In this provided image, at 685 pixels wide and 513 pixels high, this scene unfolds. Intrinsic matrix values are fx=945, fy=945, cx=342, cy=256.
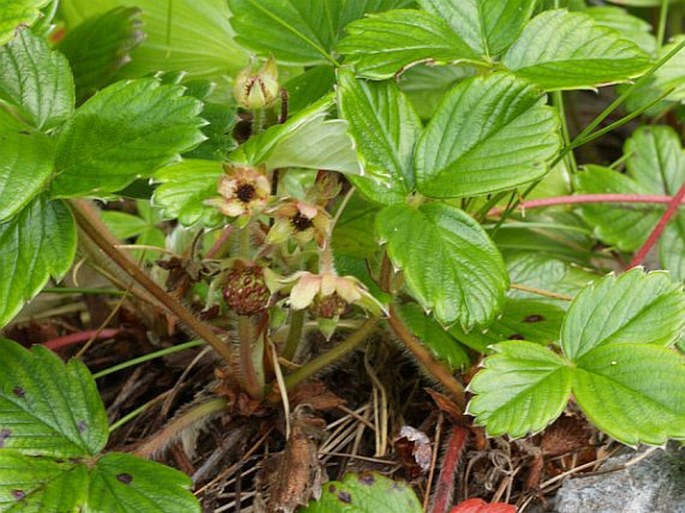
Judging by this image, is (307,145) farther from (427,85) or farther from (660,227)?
(660,227)

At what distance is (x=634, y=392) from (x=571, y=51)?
47 centimetres

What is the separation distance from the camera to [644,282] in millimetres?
1054

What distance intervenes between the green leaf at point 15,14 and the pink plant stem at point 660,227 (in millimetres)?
849

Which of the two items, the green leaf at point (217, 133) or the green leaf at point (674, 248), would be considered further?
the green leaf at point (674, 248)

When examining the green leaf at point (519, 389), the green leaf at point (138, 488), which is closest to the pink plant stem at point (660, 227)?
the green leaf at point (519, 389)

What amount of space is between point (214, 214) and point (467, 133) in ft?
1.07

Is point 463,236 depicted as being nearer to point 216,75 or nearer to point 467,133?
point 467,133

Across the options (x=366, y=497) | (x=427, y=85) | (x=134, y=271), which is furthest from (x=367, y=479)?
(x=427, y=85)

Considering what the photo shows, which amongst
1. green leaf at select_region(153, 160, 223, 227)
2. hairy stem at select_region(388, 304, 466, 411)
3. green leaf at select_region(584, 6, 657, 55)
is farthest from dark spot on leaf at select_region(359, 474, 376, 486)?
green leaf at select_region(584, 6, 657, 55)

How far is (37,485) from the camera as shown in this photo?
0.98 m

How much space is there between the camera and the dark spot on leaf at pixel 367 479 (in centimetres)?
107

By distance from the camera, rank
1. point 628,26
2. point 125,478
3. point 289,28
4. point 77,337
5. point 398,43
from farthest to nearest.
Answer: point 628,26 < point 77,337 < point 289,28 < point 398,43 < point 125,478

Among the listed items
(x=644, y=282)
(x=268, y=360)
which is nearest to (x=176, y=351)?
(x=268, y=360)

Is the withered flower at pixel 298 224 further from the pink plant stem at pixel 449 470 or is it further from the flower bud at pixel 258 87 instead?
the pink plant stem at pixel 449 470
